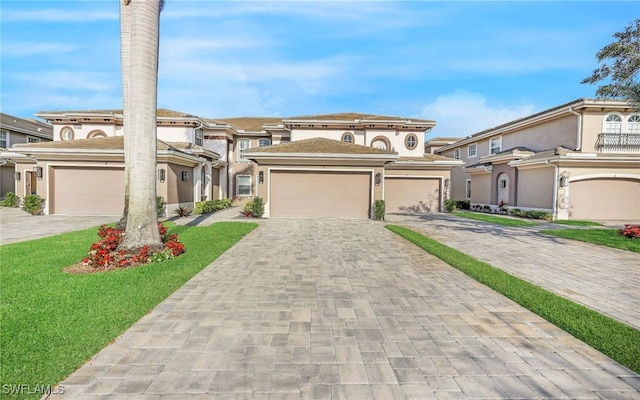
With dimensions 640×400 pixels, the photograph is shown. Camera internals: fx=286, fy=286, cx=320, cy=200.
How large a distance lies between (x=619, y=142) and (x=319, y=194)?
16995mm

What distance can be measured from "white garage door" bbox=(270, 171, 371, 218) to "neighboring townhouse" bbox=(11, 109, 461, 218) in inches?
2.1

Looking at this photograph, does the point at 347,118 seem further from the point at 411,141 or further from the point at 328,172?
the point at 328,172

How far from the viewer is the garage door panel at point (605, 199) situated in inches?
627

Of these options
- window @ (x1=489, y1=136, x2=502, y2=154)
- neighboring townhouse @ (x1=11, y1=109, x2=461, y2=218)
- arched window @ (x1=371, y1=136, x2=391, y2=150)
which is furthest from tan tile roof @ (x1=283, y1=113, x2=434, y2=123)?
window @ (x1=489, y1=136, x2=502, y2=154)

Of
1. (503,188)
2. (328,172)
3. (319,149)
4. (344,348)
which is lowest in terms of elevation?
Answer: (344,348)

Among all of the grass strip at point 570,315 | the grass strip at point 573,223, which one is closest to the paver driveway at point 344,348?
the grass strip at point 570,315

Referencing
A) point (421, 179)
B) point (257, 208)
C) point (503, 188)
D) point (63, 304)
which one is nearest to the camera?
point (63, 304)

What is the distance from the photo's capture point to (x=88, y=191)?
15.3m

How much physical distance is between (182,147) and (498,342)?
19.7 metres

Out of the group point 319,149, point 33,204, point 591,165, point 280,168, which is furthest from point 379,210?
point 33,204

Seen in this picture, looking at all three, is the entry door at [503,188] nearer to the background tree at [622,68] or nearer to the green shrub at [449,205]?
the green shrub at [449,205]

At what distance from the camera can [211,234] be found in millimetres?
10156

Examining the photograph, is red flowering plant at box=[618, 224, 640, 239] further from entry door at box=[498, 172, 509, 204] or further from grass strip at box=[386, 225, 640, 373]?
entry door at box=[498, 172, 509, 204]

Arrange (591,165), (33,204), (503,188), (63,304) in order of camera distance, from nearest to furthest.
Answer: (63,304) < (33,204) < (591,165) < (503,188)
